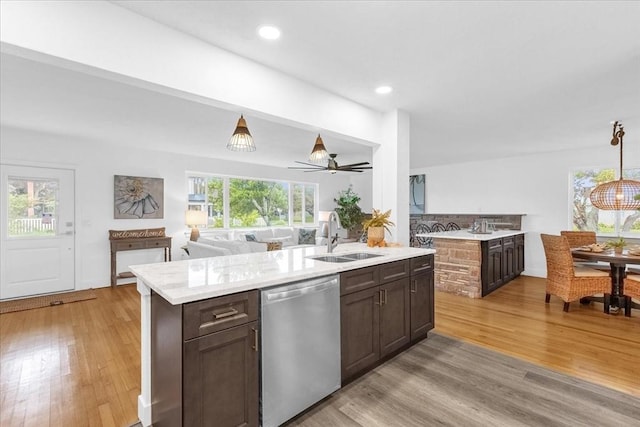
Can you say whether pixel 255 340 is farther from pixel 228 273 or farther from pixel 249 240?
pixel 249 240

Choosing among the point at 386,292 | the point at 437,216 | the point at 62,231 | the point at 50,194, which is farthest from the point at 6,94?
the point at 437,216

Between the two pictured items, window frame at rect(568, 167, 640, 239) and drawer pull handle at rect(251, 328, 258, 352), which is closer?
drawer pull handle at rect(251, 328, 258, 352)

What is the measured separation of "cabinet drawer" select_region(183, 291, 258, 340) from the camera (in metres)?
1.44

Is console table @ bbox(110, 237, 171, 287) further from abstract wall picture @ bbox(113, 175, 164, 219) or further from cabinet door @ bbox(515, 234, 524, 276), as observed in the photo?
cabinet door @ bbox(515, 234, 524, 276)

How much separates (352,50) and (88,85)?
2.52m

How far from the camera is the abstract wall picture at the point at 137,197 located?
5.51 metres

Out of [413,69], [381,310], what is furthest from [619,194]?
[381,310]

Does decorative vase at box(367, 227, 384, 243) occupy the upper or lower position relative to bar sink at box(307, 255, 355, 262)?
upper

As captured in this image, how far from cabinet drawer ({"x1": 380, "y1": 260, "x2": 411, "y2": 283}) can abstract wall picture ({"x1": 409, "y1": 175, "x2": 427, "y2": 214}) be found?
18.5ft

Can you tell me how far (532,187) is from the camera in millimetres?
6262

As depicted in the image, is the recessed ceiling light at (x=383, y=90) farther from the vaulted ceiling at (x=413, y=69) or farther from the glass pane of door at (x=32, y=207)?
the glass pane of door at (x=32, y=207)

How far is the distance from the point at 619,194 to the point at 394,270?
316 centimetres

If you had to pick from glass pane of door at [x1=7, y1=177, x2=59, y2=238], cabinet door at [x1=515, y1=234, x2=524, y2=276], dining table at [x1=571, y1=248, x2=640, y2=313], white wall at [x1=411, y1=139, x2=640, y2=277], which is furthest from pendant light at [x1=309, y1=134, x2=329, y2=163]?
white wall at [x1=411, y1=139, x2=640, y2=277]

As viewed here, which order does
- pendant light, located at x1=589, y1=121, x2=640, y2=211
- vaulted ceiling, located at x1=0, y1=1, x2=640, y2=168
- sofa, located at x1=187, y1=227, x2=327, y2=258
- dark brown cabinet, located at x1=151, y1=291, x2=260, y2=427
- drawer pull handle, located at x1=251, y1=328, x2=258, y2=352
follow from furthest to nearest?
sofa, located at x1=187, y1=227, x2=327, y2=258 < pendant light, located at x1=589, y1=121, x2=640, y2=211 < vaulted ceiling, located at x1=0, y1=1, x2=640, y2=168 < drawer pull handle, located at x1=251, y1=328, x2=258, y2=352 < dark brown cabinet, located at x1=151, y1=291, x2=260, y2=427
